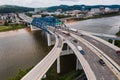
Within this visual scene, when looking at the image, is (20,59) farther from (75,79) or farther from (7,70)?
(75,79)

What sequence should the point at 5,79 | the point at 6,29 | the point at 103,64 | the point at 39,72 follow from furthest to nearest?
1. the point at 6,29
2. the point at 5,79
3. the point at 103,64
4. the point at 39,72

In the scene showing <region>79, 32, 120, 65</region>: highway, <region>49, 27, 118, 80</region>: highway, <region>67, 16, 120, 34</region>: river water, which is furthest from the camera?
<region>67, 16, 120, 34</region>: river water

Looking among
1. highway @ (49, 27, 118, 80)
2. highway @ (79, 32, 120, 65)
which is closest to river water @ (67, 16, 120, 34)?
highway @ (79, 32, 120, 65)

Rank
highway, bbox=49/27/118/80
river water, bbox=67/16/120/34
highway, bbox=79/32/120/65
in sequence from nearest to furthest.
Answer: highway, bbox=49/27/118/80 < highway, bbox=79/32/120/65 < river water, bbox=67/16/120/34

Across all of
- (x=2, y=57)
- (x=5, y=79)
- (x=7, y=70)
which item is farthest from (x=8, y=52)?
(x=5, y=79)

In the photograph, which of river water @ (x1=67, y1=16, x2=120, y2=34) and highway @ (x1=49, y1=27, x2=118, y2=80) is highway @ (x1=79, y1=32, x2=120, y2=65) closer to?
highway @ (x1=49, y1=27, x2=118, y2=80)

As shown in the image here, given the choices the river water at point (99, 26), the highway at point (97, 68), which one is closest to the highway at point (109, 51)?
the highway at point (97, 68)

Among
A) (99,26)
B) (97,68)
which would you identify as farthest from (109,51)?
(99,26)

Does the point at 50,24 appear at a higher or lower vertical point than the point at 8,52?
higher

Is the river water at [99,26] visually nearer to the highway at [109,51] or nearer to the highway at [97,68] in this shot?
the highway at [109,51]

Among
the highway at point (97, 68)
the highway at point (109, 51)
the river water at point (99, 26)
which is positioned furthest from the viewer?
the river water at point (99, 26)

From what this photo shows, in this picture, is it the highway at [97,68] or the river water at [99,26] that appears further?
the river water at [99,26]
